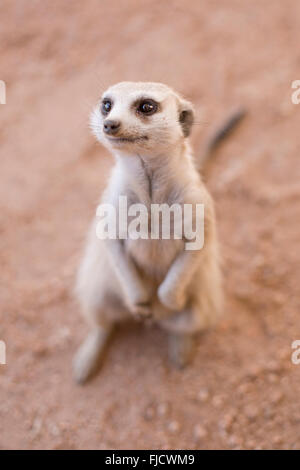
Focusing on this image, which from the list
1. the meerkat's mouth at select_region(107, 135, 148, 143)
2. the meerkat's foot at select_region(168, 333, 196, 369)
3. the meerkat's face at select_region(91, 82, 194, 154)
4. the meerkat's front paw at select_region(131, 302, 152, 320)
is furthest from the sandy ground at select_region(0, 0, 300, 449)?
the meerkat's mouth at select_region(107, 135, 148, 143)

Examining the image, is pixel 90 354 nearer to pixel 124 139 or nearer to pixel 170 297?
pixel 170 297

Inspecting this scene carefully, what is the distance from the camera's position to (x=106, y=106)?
1.41 m

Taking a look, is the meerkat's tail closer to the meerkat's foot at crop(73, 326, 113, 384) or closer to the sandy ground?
the sandy ground

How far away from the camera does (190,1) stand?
3.43 meters

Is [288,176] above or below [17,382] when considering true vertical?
above

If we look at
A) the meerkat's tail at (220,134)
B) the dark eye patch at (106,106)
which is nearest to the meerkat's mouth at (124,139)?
the dark eye patch at (106,106)

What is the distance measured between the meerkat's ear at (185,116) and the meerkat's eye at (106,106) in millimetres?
234

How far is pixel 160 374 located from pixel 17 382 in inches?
24.2

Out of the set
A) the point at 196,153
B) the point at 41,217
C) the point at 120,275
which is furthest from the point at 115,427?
the point at 196,153

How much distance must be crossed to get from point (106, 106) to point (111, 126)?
0.19 m

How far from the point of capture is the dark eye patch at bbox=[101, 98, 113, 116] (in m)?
1.40

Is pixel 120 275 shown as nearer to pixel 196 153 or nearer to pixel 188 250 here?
pixel 188 250

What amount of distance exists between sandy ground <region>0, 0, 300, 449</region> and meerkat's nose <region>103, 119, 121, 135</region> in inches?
35.1

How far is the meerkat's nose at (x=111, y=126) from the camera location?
1.25 metres
